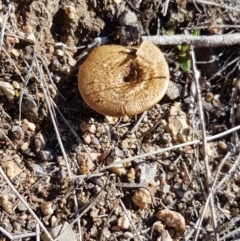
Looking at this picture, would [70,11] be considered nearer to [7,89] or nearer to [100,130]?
[7,89]

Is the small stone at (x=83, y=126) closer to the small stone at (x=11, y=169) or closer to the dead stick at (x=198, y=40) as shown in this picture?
the small stone at (x=11, y=169)

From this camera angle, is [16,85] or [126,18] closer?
[16,85]

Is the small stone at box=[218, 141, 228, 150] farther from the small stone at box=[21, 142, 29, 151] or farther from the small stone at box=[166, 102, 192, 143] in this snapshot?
the small stone at box=[21, 142, 29, 151]

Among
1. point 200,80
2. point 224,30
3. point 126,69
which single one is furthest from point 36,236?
point 224,30

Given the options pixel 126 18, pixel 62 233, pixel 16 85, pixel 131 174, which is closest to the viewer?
pixel 62 233

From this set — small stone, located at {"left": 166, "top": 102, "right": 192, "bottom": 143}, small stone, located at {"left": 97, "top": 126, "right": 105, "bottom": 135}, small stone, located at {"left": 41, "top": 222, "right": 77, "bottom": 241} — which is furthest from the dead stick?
small stone, located at {"left": 41, "top": 222, "right": 77, "bottom": 241}

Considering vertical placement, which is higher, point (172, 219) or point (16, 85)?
point (16, 85)

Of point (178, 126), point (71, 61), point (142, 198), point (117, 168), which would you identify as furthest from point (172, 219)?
point (71, 61)

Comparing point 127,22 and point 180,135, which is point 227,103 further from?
point 127,22
